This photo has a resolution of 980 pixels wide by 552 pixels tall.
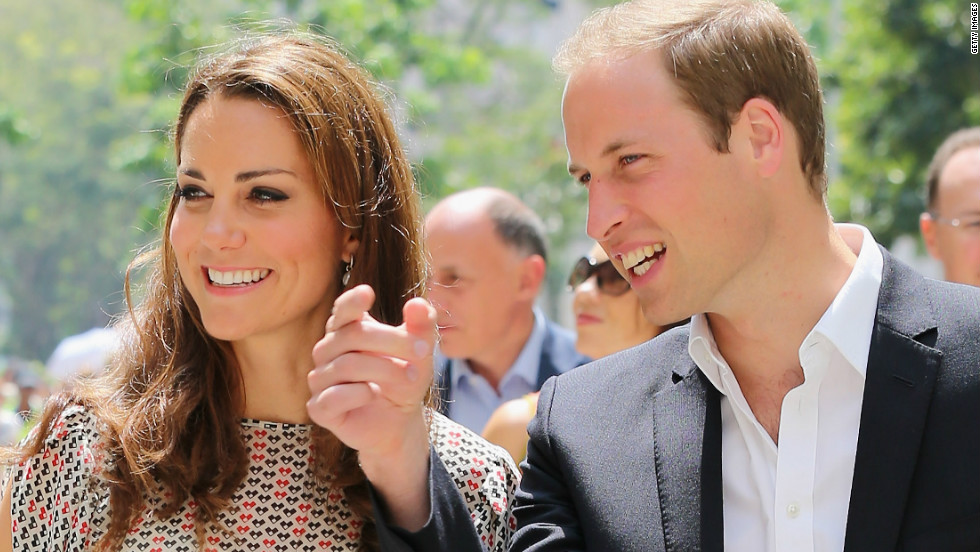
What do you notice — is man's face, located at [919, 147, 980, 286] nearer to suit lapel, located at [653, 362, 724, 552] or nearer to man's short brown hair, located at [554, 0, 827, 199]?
man's short brown hair, located at [554, 0, 827, 199]

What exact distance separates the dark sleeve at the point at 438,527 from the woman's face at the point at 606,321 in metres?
2.59

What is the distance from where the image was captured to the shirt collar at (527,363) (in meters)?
5.45

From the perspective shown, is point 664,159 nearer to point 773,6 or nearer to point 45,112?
point 773,6

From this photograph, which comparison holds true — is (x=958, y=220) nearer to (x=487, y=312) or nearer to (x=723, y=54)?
(x=487, y=312)

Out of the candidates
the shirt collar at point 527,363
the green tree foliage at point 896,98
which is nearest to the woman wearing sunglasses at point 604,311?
the shirt collar at point 527,363

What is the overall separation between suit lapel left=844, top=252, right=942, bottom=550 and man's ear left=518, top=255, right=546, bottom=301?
337cm

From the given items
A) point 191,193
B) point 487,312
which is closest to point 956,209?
point 487,312

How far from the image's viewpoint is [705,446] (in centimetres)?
240

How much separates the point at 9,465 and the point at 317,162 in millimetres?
1047

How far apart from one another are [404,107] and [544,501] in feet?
7.55

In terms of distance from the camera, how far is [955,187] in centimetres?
489

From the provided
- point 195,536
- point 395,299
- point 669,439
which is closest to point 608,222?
point 669,439

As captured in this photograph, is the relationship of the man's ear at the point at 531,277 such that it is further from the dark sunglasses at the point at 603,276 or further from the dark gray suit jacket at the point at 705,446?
the dark gray suit jacket at the point at 705,446

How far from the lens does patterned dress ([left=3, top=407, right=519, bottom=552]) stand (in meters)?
2.59
